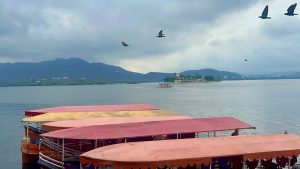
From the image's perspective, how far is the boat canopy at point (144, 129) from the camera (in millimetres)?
22656

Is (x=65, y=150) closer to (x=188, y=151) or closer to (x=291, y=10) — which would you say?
(x=188, y=151)

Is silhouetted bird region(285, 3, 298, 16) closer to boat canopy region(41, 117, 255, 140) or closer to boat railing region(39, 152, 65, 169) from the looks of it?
boat canopy region(41, 117, 255, 140)

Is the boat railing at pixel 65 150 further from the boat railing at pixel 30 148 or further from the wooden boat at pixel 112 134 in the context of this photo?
the boat railing at pixel 30 148

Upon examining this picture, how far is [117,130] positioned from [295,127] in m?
43.5

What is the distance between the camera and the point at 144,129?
24.4 meters

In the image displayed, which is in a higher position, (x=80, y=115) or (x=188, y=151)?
(x=80, y=115)

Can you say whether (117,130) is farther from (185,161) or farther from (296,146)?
(296,146)

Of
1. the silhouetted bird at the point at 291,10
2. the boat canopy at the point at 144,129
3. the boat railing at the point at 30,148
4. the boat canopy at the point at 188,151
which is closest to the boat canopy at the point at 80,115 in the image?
the boat railing at the point at 30,148

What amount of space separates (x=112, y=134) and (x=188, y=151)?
6.84m

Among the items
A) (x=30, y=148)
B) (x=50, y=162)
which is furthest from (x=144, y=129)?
(x=30, y=148)

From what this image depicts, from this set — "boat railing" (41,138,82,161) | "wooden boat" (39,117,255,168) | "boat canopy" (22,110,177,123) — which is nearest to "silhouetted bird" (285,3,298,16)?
"wooden boat" (39,117,255,168)

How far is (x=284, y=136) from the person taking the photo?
2114 cm

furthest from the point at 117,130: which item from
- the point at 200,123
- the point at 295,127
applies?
the point at 295,127

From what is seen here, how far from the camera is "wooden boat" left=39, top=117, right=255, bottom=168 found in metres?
22.8
